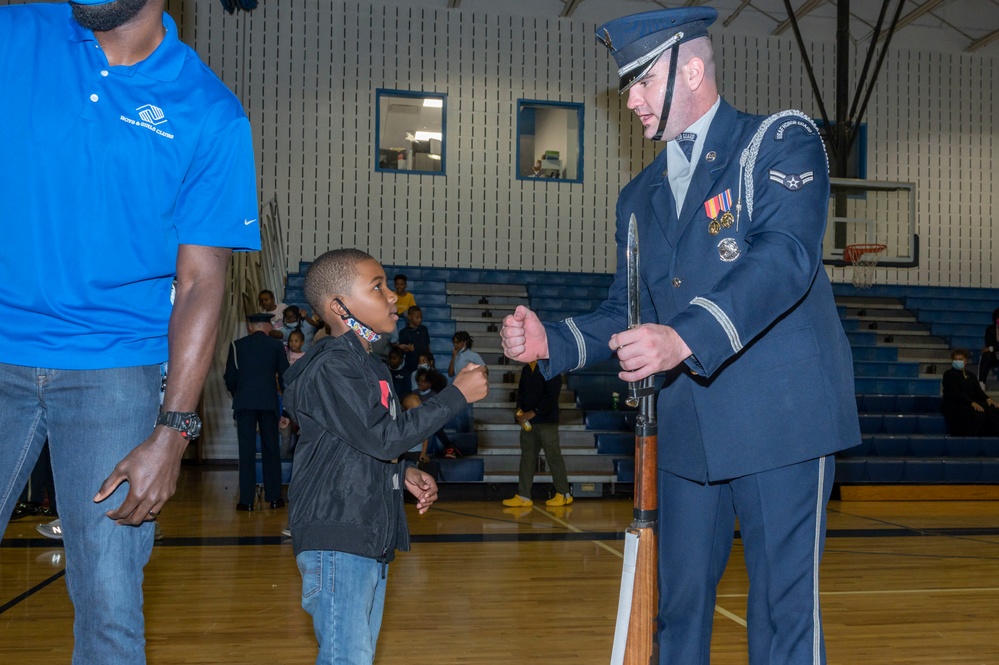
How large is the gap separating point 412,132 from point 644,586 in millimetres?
13529

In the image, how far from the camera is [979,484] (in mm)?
9523

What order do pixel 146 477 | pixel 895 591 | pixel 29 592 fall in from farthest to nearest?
pixel 895 591, pixel 29 592, pixel 146 477

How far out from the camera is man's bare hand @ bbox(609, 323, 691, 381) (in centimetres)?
151

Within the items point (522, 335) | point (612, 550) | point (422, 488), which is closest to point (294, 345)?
point (612, 550)

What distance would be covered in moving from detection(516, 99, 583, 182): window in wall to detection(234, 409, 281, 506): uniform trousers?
7929 millimetres

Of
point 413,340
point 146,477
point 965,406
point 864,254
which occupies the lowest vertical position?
point 965,406

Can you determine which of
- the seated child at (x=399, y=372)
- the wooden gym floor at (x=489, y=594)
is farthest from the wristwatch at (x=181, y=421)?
the seated child at (x=399, y=372)

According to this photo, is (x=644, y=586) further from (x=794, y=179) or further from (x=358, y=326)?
(x=358, y=326)

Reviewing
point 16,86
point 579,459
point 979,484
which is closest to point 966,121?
point 979,484

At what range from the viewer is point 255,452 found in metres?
7.92

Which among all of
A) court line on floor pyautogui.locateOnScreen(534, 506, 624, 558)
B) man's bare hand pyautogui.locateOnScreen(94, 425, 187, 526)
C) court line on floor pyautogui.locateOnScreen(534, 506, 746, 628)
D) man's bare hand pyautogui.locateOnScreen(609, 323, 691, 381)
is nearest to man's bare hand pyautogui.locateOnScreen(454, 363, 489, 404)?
man's bare hand pyautogui.locateOnScreen(609, 323, 691, 381)

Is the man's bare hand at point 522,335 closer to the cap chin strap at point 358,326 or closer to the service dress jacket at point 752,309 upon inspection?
the service dress jacket at point 752,309

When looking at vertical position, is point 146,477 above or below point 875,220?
below

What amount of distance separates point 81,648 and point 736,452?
127 centimetres
